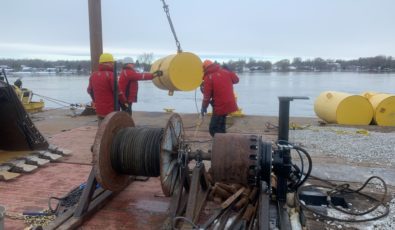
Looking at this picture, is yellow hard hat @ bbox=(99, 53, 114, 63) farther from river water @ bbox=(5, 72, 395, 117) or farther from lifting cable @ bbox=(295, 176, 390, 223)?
lifting cable @ bbox=(295, 176, 390, 223)

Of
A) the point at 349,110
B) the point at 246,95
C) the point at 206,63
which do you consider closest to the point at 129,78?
the point at 206,63

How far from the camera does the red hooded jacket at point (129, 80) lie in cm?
708

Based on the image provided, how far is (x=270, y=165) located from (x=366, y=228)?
112cm

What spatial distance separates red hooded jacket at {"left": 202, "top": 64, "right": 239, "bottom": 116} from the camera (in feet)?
23.3

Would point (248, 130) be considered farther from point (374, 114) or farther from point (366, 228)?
point (366, 228)

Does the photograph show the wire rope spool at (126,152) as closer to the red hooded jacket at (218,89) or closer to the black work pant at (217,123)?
the red hooded jacket at (218,89)

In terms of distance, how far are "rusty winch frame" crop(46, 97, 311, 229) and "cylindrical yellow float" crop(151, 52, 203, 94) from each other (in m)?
2.96

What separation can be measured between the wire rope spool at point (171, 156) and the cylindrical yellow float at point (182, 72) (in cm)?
301

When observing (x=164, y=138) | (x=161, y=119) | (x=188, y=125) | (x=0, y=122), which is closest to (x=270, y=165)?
(x=164, y=138)

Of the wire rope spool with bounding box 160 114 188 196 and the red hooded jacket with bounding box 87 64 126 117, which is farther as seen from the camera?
the red hooded jacket with bounding box 87 64 126 117

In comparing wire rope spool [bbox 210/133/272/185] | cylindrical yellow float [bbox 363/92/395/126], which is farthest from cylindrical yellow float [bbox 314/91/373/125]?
wire rope spool [bbox 210/133/272/185]

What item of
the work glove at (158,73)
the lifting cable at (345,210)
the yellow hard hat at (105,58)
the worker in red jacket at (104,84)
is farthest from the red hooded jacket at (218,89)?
the lifting cable at (345,210)

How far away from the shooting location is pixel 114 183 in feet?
14.0

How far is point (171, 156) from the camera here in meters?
4.20
